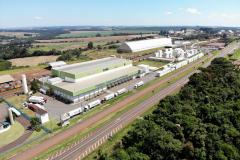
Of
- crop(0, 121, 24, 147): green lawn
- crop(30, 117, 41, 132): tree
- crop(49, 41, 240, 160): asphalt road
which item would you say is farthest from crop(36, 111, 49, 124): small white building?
crop(49, 41, 240, 160): asphalt road

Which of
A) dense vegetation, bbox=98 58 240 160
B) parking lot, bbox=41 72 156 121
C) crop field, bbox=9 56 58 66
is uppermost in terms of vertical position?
dense vegetation, bbox=98 58 240 160

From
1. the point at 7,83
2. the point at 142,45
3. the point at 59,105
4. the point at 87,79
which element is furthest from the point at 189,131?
the point at 142,45

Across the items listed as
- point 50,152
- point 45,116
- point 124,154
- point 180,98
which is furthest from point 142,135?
point 45,116

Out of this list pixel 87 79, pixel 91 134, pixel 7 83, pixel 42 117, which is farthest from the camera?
pixel 7 83

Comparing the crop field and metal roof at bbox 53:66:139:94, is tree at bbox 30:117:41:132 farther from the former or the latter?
the crop field

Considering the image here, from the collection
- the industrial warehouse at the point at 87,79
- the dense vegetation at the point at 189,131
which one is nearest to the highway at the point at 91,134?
the dense vegetation at the point at 189,131

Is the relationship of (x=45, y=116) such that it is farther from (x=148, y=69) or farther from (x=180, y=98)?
(x=148, y=69)

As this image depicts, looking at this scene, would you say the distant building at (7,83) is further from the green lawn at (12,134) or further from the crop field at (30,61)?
the crop field at (30,61)

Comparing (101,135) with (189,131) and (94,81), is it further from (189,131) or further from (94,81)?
(94,81)
